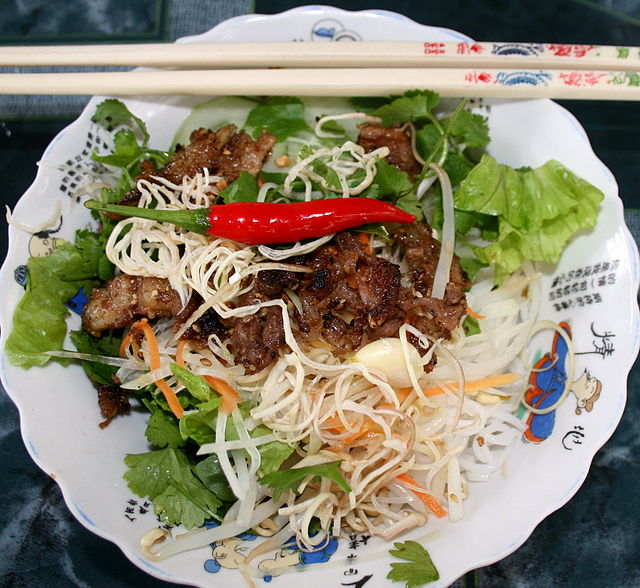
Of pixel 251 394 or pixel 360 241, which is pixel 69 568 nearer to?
pixel 251 394

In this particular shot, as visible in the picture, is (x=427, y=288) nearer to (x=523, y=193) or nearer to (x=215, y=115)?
(x=523, y=193)

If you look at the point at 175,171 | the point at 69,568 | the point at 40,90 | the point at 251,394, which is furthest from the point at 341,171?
the point at 69,568

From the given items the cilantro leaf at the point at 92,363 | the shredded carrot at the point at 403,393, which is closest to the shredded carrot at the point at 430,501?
the shredded carrot at the point at 403,393

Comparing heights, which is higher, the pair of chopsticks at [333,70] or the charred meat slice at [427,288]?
the pair of chopsticks at [333,70]

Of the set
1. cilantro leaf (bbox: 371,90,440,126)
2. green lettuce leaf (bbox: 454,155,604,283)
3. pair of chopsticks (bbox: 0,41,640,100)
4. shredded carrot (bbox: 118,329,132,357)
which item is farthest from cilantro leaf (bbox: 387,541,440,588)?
pair of chopsticks (bbox: 0,41,640,100)

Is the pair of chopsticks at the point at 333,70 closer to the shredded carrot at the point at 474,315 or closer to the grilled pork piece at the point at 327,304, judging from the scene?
the grilled pork piece at the point at 327,304
